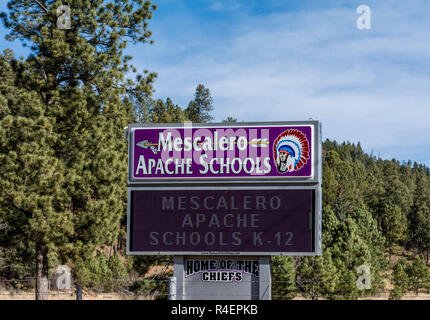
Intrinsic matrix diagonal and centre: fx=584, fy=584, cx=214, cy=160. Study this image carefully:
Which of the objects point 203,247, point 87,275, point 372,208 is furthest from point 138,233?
point 372,208

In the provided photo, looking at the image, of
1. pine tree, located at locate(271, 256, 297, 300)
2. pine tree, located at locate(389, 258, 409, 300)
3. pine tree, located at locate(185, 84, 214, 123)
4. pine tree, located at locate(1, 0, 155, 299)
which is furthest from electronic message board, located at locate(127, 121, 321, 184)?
pine tree, located at locate(185, 84, 214, 123)

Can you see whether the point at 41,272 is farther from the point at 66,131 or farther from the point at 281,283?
the point at 281,283

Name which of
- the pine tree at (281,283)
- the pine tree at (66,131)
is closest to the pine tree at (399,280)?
the pine tree at (281,283)

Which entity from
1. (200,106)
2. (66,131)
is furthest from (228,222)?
(200,106)

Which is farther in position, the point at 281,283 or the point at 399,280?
the point at 399,280

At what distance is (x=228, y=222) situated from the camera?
1605 centimetres

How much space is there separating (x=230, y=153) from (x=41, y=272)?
10715 millimetres

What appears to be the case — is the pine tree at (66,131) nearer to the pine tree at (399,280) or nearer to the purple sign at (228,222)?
the purple sign at (228,222)

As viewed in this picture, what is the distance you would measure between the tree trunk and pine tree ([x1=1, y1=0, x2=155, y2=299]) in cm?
4

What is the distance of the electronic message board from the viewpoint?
639 inches

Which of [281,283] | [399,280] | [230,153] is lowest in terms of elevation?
[399,280]
